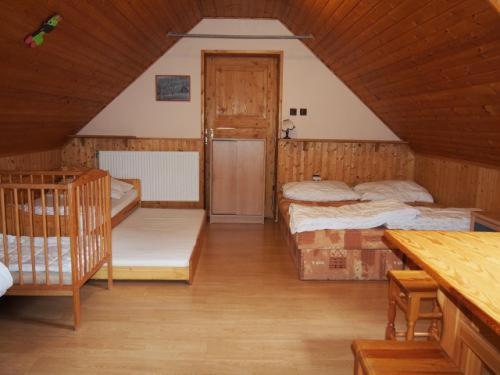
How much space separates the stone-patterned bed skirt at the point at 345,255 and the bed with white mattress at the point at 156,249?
35.0 inches

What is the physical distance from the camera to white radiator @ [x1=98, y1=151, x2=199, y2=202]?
5270 millimetres

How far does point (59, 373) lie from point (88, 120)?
376cm

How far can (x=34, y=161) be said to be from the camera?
4.43 metres

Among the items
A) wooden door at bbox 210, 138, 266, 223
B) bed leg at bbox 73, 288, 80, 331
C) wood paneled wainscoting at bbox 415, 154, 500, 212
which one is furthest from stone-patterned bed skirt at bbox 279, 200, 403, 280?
wooden door at bbox 210, 138, 266, 223

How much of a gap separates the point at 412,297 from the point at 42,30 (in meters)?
2.53

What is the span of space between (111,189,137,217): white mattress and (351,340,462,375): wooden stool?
2.85 metres

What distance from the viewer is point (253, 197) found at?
515 cm

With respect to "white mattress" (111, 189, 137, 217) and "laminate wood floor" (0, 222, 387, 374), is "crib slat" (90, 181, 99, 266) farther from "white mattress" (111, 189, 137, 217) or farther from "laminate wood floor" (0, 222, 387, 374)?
"white mattress" (111, 189, 137, 217)

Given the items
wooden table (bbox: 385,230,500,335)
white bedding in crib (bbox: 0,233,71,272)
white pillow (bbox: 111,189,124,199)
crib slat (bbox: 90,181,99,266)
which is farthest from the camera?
white pillow (bbox: 111,189,124,199)

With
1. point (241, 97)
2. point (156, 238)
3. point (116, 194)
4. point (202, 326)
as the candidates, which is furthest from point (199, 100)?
point (202, 326)

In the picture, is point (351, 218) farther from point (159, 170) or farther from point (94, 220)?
point (159, 170)

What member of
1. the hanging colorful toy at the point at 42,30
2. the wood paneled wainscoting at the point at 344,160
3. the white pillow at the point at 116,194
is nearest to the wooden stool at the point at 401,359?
the hanging colorful toy at the point at 42,30

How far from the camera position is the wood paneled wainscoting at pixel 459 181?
3.66m

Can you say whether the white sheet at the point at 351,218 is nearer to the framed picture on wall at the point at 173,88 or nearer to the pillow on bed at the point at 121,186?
the pillow on bed at the point at 121,186
